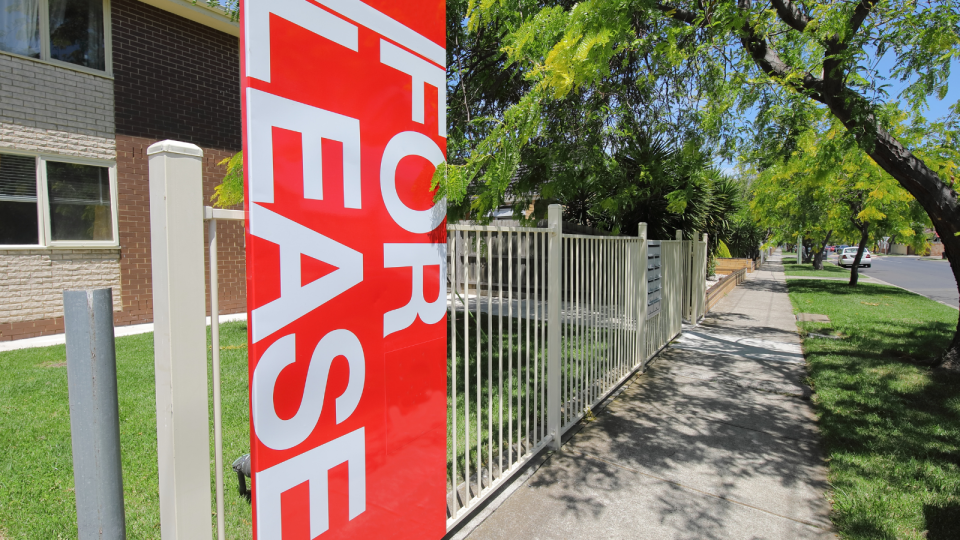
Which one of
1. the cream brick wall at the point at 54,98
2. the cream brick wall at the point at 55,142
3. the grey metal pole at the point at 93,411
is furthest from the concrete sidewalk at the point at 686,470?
the cream brick wall at the point at 54,98

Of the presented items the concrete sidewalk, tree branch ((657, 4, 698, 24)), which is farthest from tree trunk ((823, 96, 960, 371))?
the concrete sidewalk

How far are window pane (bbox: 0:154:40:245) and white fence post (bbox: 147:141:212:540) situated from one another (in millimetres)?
9544

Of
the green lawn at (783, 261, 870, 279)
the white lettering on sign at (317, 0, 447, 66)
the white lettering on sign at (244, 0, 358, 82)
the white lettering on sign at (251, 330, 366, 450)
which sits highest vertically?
the white lettering on sign at (317, 0, 447, 66)

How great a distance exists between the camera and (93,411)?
132cm

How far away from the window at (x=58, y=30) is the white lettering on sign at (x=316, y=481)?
411 inches

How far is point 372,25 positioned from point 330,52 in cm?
34

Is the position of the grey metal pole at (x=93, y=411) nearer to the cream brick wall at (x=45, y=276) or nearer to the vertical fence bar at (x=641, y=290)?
the vertical fence bar at (x=641, y=290)

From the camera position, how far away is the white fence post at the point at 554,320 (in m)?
3.83

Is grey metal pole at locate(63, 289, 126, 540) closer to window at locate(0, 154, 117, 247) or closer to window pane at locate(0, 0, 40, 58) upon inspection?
window at locate(0, 154, 117, 247)

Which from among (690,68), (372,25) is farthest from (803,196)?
(372,25)

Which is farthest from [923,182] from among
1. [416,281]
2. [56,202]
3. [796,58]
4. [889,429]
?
[56,202]

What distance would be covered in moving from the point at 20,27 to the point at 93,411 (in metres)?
10.7

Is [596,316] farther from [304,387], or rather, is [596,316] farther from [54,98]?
[54,98]

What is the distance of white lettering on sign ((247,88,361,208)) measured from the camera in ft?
5.48
